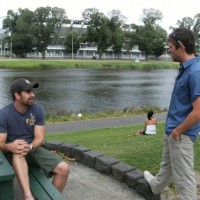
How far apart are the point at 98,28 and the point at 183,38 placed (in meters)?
100

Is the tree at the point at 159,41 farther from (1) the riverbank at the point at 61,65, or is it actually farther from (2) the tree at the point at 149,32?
(1) the riverbank at the point at 61,65

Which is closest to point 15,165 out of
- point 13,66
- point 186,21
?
point 13,66

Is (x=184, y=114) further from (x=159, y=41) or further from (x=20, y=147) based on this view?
(x=159, y=41)

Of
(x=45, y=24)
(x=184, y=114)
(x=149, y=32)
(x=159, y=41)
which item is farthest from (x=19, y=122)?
(x=159, y=41)

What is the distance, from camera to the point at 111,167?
18.2ft

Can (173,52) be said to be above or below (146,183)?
above

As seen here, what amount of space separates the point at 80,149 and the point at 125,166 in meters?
1.15

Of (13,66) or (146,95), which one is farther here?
(13,66)

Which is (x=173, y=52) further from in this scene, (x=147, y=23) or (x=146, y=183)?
(x=147, y=23)

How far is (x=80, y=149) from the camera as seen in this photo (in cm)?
636

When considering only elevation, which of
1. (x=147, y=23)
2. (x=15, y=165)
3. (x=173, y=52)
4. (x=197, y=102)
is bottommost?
(x=15, y=165)

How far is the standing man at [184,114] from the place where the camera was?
3.85m

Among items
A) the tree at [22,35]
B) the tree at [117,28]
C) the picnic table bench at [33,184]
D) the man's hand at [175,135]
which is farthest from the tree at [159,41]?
the man's hand at [175,135]

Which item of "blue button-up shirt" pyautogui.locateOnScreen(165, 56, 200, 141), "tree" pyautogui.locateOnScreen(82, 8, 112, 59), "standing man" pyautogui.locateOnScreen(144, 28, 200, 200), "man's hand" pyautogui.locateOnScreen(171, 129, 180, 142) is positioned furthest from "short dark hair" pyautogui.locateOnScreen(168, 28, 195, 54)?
"tree" pyautogui.locateOnScreen(82, 8, 112, 59)
